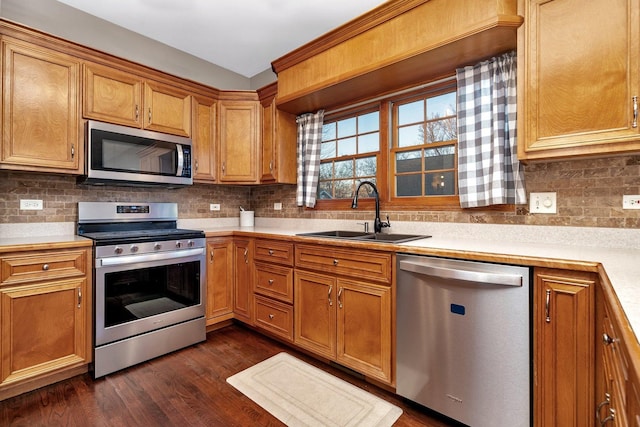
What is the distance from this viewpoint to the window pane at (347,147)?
2.90m

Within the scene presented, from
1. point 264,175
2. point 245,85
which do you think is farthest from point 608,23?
point 245,85

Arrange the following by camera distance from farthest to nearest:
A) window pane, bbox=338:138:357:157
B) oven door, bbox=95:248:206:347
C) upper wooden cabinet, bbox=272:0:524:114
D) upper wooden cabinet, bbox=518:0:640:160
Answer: window pane, bbox=338:138:357:157 → oven door, bbox=95:248:206:347 → upper wooden cabinet, bbox=272:0:524:114 → upper wooden cabinet, bbox=518:0:640:160

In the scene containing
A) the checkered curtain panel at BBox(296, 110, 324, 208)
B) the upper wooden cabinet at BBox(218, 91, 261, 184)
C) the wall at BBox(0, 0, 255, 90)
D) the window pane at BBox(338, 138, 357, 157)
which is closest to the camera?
the wall at BBox(0, 0, 255, 90)

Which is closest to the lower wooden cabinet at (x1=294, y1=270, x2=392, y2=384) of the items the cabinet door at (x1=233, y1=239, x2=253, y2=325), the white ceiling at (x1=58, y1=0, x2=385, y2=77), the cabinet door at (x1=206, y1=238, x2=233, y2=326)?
the cabinet door at (x1=233, y1=239, x2=253, y2=325)

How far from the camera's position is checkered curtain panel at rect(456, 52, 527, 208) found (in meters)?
1.88

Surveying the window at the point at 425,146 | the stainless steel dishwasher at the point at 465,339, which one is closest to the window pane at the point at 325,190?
the window at the point at 425,146

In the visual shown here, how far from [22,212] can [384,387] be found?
2901 mm

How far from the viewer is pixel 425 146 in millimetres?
2389

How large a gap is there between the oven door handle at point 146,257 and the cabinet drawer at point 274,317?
2.23 ft

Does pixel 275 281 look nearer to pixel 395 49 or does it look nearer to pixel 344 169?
pixel 344 169

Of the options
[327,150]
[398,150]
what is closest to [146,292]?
[327,150]

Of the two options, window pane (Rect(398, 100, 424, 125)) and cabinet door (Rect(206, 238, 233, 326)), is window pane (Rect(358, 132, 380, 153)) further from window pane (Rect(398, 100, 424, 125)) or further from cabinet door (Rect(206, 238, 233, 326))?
cabinet door (Rect(206, 238, 233, 326))

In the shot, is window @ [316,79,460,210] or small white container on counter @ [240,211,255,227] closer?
window @ [316,79,460,210]

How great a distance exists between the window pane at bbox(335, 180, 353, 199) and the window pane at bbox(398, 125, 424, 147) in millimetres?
613
